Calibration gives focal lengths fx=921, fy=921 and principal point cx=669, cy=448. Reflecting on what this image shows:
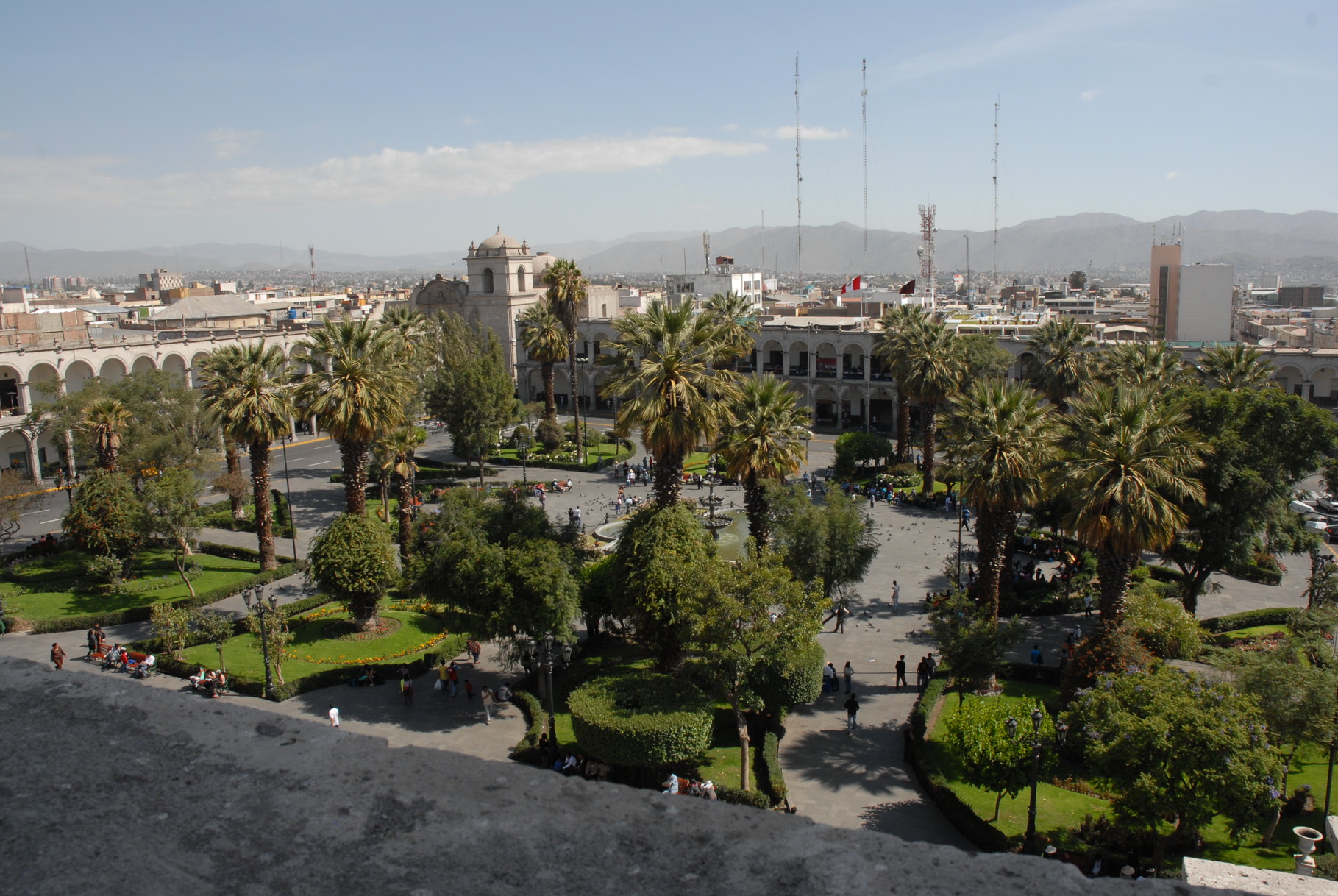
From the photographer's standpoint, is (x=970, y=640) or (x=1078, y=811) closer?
(x=1078, y=811)

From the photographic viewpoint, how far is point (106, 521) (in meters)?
33.0

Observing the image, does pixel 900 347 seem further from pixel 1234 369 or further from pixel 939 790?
pixel 939 790

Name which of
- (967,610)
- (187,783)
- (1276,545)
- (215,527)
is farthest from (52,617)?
(1276,545)

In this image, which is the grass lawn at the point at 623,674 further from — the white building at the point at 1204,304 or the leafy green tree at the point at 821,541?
the white building at the point at 1204,304

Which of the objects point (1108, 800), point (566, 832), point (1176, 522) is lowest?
point (1108, 800)

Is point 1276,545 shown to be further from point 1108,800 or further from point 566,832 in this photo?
point 566,832

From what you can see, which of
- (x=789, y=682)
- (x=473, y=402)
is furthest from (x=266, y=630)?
(x=473, y=402)

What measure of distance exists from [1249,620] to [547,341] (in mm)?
39699

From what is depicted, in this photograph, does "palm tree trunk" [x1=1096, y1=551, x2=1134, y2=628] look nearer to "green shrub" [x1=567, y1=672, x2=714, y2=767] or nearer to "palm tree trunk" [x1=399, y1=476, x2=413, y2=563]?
"green shrub" [x1=567, y1=672, x2=714, y2=767]

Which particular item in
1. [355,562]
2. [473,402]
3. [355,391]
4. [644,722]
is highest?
[355,391]

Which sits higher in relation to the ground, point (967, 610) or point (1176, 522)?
point (1176, 522)

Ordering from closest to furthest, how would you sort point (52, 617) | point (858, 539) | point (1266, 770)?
point (1266, 770) → point (858, 539) → point (52, 617)

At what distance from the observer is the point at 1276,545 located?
27.4 metres

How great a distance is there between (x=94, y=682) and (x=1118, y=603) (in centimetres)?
2243
